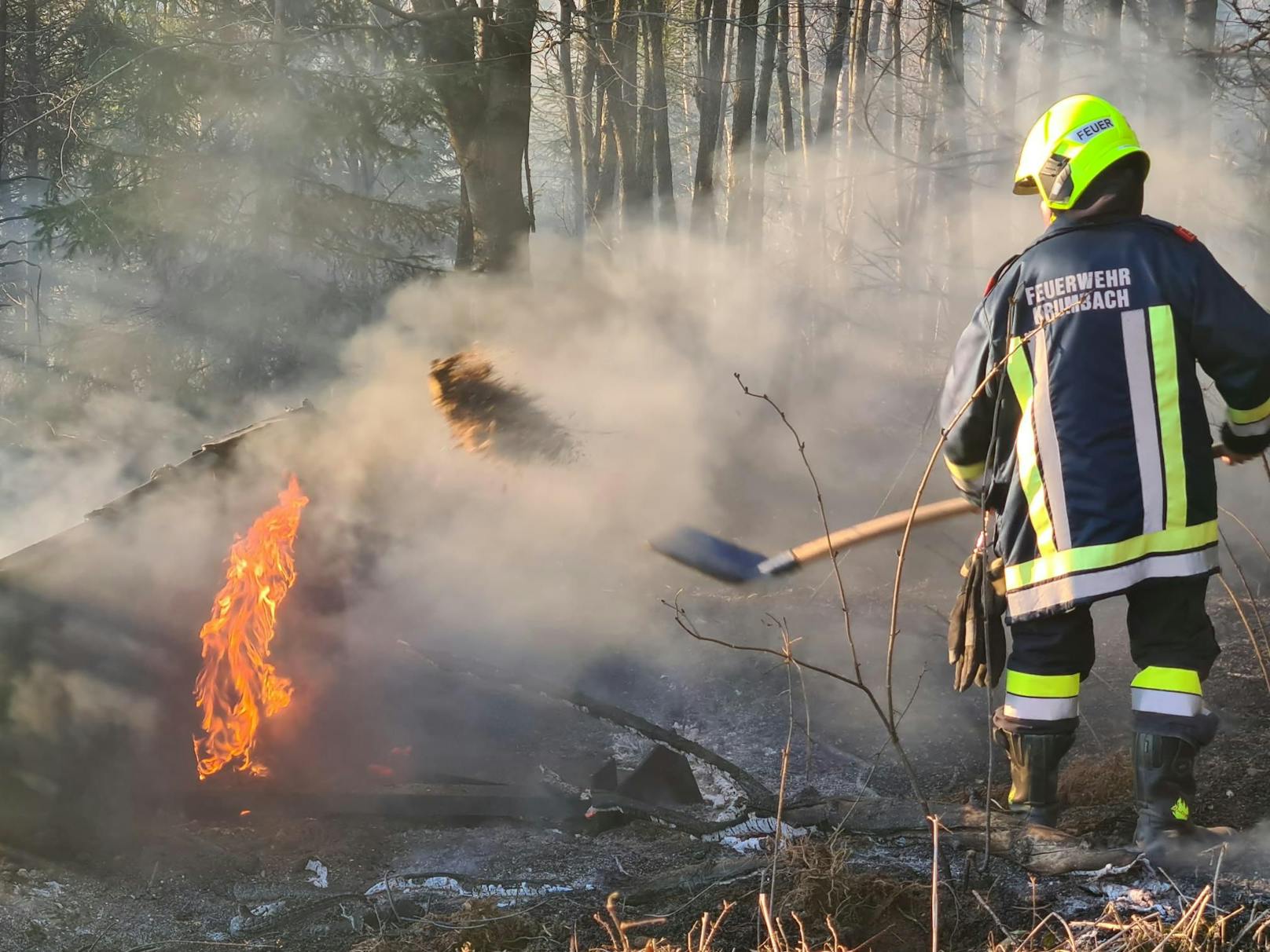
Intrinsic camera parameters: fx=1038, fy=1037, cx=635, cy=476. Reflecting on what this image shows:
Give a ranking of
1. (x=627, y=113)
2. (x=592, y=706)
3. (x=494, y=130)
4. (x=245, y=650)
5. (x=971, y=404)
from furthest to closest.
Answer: (x=627, y=113)
(x=494, y=130)
(x=592, y=706)
(x=245, y=650)
(x=971, y=404)

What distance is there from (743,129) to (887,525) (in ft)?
41.1

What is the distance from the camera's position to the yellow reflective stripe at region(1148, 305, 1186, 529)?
288cm

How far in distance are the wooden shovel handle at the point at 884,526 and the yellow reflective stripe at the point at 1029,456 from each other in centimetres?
29

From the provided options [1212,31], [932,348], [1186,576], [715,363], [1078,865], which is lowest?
[932,348]

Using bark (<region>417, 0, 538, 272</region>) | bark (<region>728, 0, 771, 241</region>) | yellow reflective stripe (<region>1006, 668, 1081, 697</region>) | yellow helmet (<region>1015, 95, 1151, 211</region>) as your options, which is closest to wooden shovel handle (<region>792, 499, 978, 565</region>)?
yellow reflective stripe (<region>1006, 668, 1081, 697</region>)

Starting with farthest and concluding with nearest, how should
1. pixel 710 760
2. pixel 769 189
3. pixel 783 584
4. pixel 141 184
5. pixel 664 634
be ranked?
1. pixel 769 189
2. pixel 141 184
3. pixel 783 584
4. pixel 664 634
5. pixel 710 760

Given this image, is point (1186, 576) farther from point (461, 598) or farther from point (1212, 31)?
point (1212, 31)

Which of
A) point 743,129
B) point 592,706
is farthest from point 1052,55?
point 592,706

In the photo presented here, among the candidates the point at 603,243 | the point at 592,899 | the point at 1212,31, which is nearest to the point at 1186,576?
the point at 592,899

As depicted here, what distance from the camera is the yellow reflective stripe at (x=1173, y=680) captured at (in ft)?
9.49

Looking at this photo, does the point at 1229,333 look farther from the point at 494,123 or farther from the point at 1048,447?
the point at 494,123

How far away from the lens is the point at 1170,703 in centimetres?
288

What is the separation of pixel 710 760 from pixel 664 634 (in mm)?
1708

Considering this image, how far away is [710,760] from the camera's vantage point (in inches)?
183
